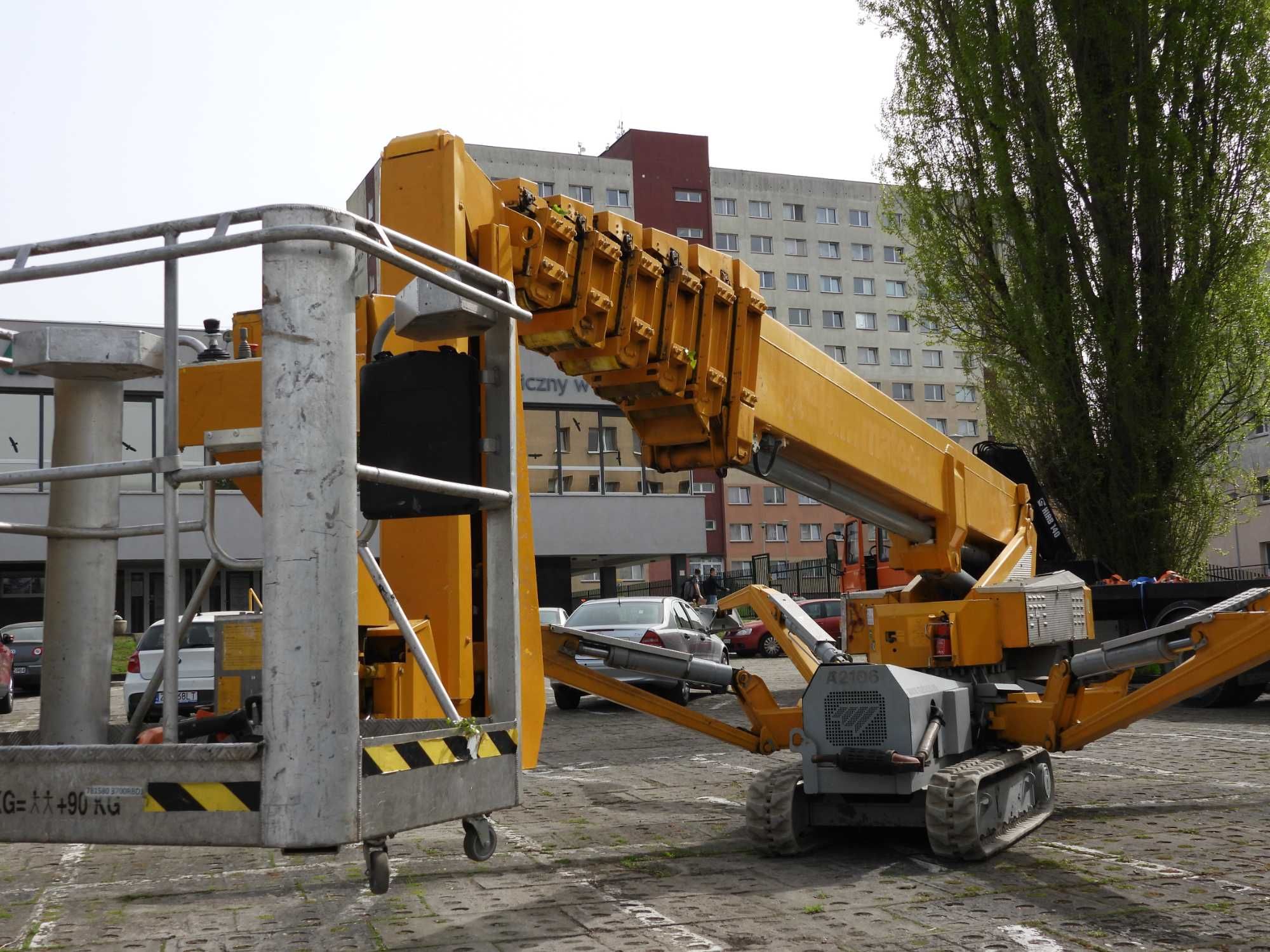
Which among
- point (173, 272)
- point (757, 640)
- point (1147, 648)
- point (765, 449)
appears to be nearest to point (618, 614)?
point (1147, 648)

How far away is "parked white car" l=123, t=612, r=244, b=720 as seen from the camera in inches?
159

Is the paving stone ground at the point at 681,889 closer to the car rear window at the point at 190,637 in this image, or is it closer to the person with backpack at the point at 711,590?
the car rear window at the point at 190,637

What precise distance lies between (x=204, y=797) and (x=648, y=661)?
6.70 m

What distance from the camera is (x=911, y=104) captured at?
73.1 ft

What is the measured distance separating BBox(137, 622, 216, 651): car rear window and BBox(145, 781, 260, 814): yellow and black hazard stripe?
0.39 m

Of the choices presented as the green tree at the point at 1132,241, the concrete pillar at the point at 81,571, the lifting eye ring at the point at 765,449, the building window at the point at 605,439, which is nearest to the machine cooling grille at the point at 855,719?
the lifting eye ring at the point at 765,449

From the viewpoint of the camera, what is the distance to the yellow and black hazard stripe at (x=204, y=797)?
121 inches

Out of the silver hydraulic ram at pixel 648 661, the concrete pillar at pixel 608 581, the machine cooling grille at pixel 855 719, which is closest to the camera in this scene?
the machine cooling grille at pixel 855 719

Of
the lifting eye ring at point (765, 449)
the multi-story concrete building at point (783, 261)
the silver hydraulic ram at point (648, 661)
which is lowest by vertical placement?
the silver hydraulic ram at point (648, 661)

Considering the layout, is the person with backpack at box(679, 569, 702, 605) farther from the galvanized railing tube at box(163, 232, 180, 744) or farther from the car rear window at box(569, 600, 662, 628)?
the galvanized railing tube at box(163, 232, 180, 744)

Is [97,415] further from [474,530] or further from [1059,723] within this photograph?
[1059,723]

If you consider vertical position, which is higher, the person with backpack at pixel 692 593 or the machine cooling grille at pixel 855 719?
the person with backpack at pixel 692 593

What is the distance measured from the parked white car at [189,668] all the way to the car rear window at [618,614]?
666 cm

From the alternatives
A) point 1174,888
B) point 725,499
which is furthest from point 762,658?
point 725,499
